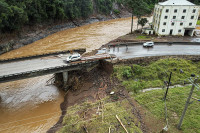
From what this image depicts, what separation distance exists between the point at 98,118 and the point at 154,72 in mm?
16845

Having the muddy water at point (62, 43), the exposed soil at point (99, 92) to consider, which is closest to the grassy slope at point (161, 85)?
the exposed soil at point (99, 92)

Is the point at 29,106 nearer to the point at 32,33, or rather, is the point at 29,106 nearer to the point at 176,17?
the point at 32,33

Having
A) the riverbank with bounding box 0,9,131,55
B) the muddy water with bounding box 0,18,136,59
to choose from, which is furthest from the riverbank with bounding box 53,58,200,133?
the riverbank with bounding box 0,9,131,55

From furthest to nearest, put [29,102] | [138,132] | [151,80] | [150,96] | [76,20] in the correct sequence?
[76,20] → [151,80] → [29,102] → [150,96] → [138,132]

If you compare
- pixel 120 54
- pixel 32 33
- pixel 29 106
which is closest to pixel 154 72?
pixel 120 54

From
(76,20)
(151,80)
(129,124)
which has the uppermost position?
(76,20)

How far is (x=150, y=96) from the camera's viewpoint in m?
26.9

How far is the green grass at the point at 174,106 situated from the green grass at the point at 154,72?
2819 mm

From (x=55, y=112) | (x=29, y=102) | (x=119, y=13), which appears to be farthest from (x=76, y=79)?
(x=119, y=13)

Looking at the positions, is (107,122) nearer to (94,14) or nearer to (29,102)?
(29,102)

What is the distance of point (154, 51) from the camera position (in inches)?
1544

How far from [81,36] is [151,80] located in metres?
44.3

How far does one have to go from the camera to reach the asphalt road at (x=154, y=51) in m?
37.4

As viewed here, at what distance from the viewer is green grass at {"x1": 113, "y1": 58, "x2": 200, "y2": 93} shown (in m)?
30.8
